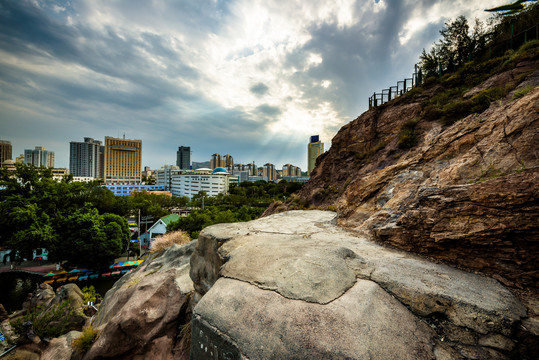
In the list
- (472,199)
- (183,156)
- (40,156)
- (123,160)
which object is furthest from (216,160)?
(472,199)

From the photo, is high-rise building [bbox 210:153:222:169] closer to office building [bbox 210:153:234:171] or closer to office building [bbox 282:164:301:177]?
office building [bbox 210:153:234:171]

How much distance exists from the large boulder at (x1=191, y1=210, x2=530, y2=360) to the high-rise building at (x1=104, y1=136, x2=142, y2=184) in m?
123

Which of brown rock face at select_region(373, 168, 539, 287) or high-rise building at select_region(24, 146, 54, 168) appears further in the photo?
high-rise building at select_region(24, 146, 54, 168)

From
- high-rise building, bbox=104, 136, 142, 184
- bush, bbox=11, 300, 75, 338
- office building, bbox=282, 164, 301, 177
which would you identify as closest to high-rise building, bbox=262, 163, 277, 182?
office building, bbox=282, 164, 301, 177

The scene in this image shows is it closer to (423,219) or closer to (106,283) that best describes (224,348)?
(423,219)

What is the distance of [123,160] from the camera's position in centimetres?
11038

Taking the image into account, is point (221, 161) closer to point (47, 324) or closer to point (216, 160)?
point (216, 160)

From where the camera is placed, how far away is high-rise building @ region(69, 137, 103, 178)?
131 metres

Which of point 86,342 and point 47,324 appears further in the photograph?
point 47,324

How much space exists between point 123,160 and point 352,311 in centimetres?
13442

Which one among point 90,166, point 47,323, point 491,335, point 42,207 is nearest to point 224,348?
point 491,335

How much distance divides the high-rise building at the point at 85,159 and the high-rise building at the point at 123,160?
33771mm

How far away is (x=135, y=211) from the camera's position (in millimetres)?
34719

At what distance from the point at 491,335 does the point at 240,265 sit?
10.0ft
